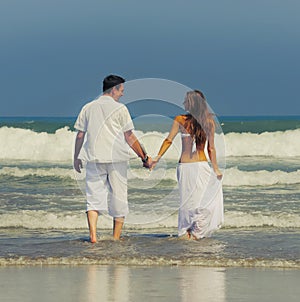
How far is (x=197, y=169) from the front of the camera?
889 cm

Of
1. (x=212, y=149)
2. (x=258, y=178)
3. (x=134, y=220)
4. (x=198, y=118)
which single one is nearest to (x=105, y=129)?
(x=198, y=118)

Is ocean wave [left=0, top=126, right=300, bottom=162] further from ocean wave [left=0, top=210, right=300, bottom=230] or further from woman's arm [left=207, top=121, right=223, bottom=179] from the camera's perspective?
woman's arm [left=207, top=121, right=223, bottom=179]

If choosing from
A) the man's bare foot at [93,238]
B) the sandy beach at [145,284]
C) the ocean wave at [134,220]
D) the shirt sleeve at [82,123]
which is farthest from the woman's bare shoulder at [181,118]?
the ocean wave at [134,220]

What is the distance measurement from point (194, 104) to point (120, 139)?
2.96ft

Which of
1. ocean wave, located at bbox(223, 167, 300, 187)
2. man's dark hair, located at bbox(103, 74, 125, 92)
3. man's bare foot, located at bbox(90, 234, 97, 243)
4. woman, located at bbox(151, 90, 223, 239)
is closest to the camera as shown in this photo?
man's dark hair, located at bbox(103, 74, 125, 92)

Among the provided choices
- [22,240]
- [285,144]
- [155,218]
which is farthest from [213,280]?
[285,144]

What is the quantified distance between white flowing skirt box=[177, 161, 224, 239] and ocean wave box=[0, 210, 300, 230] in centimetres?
150

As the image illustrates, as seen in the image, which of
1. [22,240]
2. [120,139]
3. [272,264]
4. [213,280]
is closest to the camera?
[213,280]

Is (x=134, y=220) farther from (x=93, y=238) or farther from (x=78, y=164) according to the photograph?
(x=78, y=164)

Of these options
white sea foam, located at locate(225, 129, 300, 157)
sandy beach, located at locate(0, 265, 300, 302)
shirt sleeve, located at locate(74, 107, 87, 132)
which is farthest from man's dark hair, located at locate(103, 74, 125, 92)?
white sea foam, located at locate(225, 129, 300, 157)

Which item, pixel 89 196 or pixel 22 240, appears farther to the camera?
pixel 22 240

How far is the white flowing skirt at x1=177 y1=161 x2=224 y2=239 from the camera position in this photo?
29.2ft

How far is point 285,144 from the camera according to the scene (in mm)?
29922

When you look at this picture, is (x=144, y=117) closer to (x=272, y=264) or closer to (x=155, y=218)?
(x=155, y=218)
